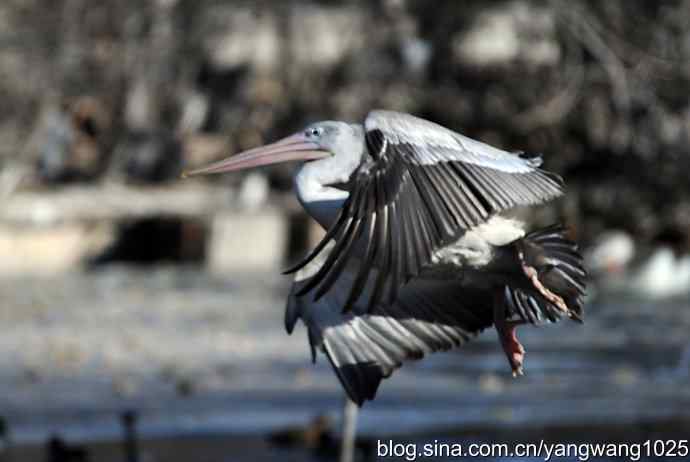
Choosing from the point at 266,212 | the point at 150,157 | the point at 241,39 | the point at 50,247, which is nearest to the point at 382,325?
the point at 266,212

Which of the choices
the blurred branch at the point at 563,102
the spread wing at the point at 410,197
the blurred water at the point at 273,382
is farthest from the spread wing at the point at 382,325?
the blurred branch at the point at 563,102

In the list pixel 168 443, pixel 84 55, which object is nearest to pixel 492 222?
pixel 168 443

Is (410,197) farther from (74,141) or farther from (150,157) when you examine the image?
(74,141)

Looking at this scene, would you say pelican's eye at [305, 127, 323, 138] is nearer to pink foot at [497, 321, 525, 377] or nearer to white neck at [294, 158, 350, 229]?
white neck at [294, 158, 350, 229]

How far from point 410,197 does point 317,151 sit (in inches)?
26.0

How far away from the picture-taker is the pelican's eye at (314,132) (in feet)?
20.1

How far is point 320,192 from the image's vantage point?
604 centimetres

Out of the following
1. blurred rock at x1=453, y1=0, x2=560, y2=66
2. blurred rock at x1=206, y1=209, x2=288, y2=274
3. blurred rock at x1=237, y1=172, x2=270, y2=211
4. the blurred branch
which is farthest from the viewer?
blurred rock at x1=453, y1=0, x2=560, y2=66

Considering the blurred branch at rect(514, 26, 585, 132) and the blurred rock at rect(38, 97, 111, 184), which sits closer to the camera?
the blurred branch at rect(514, 26, 585, 132)

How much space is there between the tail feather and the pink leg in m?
0.09

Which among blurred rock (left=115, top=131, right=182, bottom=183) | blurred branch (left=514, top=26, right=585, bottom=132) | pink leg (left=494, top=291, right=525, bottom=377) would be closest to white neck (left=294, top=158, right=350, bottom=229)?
pink leg (left=494, top=291, right=525, bottom=377)

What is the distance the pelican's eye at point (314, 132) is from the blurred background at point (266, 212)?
97.0 inches

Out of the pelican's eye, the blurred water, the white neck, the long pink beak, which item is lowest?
the blurred water

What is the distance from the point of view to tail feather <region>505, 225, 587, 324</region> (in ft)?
20.9
